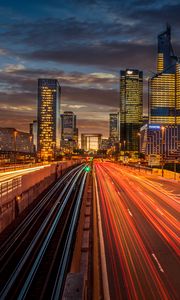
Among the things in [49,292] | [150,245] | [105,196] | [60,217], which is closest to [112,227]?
[150,245]

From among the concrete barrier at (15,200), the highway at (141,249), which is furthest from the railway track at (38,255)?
the highway at (141,249)

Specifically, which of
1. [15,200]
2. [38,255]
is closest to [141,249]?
[38,255]

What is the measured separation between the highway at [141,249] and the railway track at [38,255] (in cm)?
211

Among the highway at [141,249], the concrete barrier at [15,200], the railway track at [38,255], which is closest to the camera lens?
the highway at [141,249]

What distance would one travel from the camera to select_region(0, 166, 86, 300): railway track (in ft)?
48.4

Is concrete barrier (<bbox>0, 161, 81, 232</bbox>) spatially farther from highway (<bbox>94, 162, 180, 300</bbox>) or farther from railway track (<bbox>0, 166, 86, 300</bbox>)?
highway (<bbox>94, 162, 180, 300</bbox>)

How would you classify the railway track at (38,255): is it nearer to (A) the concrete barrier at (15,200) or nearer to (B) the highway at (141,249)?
(A) the concrete barrier at (15,200)

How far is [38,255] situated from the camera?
19391 millimetres

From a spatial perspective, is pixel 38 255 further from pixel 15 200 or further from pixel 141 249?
pixel 15 200

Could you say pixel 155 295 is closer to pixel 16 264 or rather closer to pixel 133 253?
pixel 133 253

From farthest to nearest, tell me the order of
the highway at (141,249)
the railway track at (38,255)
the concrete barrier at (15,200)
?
the concrete barrier at (15,200), the railway track at (38,255), the highway at (141,249)

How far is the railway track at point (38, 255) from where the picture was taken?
1475cm

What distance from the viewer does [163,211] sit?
→ 3094 centimetres

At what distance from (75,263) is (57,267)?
3225mm
